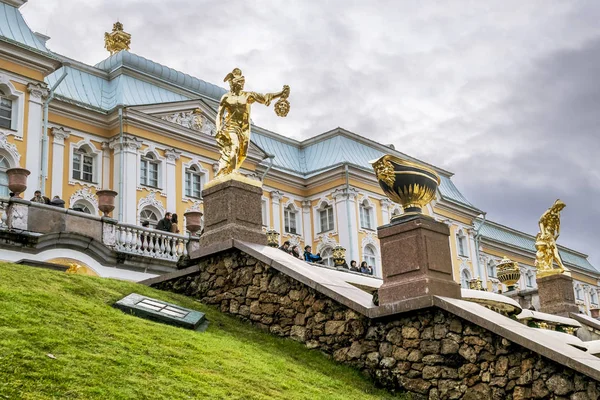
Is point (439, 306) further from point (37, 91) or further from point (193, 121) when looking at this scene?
point (193, 121)

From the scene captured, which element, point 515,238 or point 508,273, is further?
point 515,238

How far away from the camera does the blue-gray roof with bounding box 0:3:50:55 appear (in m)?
30.0

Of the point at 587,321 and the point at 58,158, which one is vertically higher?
the point at 58,158

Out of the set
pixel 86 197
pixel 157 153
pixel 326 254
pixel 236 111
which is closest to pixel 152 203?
pixel 157 153

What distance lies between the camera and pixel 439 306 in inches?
385

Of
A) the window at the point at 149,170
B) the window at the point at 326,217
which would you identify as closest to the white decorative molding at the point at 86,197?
the window at the point at 149,170

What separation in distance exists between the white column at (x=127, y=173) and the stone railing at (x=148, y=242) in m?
14.2

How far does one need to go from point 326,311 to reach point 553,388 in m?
3.36

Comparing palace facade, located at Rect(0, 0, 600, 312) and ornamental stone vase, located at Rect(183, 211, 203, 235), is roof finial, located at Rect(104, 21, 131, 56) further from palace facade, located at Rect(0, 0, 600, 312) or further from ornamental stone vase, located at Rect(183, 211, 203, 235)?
ornamental stone vase, located at Rect(183, 211, 203, 235)

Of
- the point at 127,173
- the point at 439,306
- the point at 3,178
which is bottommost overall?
the point at 439,306

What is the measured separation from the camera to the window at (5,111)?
29000 mm

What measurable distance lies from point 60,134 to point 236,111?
2178 cm

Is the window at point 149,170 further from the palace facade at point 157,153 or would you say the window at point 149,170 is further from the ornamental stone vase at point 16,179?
the ornamental stone vase at point 16,179

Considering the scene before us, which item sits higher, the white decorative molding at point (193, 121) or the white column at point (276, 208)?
the white decorative molding at point (193, 121)
